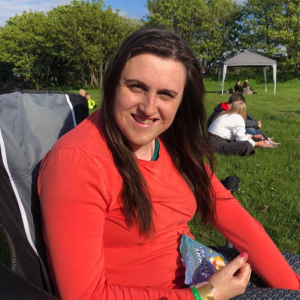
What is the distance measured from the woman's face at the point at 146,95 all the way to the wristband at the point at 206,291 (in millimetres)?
651

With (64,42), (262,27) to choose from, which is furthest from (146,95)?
(262,27)

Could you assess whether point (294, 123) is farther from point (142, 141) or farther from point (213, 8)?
point (213, 8)

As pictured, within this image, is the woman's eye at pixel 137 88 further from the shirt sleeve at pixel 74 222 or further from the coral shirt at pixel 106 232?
the shirt sleeve at pixel 74 222

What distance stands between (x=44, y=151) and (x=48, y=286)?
611 millimetres

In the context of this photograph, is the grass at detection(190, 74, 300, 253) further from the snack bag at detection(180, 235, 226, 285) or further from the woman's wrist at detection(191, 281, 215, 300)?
the woman's wrist at detection(191, 281, 215, 300)

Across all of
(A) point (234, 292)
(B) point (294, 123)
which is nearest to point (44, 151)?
(A) point (234, 292)

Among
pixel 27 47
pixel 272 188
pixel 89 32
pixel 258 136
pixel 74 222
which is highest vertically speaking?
pixel 89 32

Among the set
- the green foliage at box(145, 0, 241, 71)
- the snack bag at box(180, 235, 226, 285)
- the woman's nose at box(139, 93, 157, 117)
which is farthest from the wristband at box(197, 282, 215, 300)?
the green foliage at box(145, 0, 241, 71)

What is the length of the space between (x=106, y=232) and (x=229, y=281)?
557mm

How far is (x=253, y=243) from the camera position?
1.85 m

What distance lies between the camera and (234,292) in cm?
147

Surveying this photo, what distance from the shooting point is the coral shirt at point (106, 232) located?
1.27 m

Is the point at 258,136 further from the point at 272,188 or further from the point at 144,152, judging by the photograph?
the point at 144,152

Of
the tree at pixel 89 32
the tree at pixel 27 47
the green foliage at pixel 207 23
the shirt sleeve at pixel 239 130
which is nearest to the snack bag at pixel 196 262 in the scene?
the shirt sleeve at pixel 239 130
